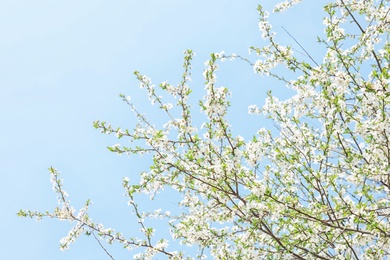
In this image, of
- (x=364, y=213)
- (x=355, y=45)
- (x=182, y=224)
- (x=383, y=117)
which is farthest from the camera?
(x=355, y=45)

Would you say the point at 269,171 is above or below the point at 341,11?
below

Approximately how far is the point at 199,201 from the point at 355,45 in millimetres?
3512

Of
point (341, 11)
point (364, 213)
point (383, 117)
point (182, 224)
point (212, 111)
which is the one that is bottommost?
point (364, 213)

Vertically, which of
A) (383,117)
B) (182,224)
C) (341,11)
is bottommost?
(383,117)

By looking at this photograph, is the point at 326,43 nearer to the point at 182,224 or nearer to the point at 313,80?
the point at 313,80

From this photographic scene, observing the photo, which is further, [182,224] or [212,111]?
[182,224]

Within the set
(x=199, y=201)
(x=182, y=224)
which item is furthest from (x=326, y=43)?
(x=182, y=224)

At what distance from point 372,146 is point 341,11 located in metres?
3.38

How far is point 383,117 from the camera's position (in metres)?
4.86

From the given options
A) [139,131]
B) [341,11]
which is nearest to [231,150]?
[139,131]

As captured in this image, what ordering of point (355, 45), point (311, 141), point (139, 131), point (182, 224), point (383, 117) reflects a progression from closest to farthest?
point (383, 117) < point (139, 131) < point (182, 224) < point (355, 45) < point (311, 141)

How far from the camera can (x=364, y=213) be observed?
520 centimetres

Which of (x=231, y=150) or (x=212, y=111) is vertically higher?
(x=212, y=111)

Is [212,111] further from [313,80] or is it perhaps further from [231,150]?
[313,80]
